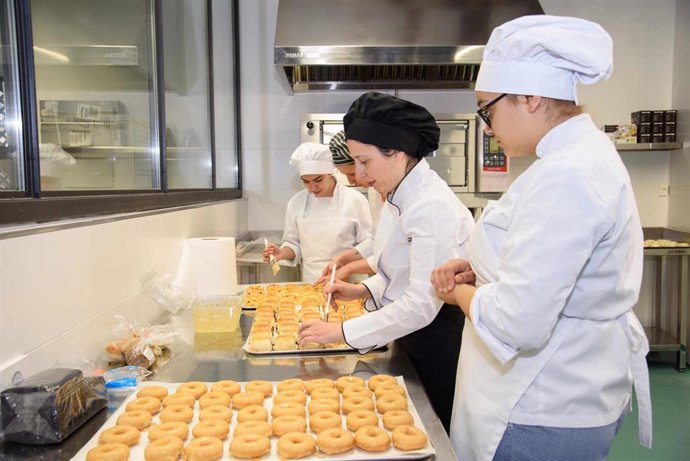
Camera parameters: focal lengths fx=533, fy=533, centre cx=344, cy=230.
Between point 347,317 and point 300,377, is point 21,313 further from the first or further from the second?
point 347,317

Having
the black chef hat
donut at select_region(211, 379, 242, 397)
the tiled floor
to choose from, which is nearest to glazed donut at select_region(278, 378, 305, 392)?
donut at select_region(211, 379, 242, 397)

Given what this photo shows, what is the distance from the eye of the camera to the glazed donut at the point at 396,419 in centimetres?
112

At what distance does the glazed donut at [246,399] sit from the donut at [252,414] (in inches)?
0.9

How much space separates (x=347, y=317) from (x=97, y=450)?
40.7 inches

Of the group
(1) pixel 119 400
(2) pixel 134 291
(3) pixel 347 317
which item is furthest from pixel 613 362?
(2) pixel 134 291

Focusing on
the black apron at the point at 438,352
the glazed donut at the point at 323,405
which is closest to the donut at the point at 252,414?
the glazed donut at the point at 323,405

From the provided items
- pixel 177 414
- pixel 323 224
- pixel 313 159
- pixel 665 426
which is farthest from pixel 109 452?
pixel 665 426

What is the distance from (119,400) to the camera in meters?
1.27

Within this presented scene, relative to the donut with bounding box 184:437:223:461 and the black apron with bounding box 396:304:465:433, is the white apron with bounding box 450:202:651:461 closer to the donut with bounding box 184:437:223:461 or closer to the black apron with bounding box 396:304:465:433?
the black apron with bounding box 396:304:465:433

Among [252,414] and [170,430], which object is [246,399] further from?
[170,430]

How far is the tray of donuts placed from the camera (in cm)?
101

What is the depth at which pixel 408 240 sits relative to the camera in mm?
1623

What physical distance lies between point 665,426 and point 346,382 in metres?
2.67

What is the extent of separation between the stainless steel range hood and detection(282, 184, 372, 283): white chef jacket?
793mm
